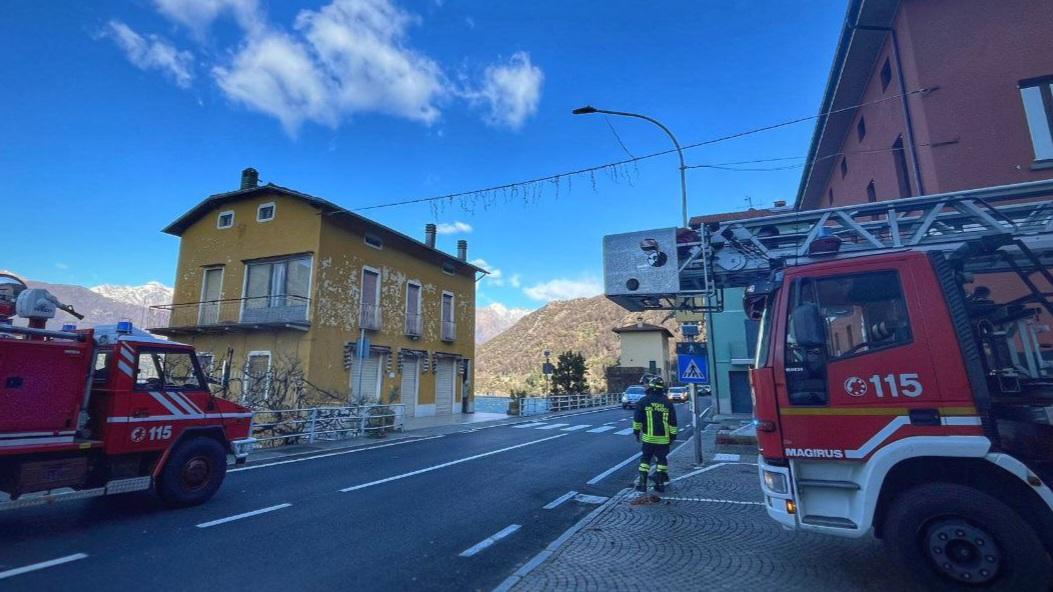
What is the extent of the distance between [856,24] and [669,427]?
11590 mm

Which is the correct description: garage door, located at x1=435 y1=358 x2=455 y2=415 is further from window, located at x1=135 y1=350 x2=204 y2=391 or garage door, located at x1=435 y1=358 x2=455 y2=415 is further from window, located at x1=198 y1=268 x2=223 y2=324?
window, located at x1=135 y1=350 x2=204 y2=391

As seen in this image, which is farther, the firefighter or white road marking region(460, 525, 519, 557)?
the firefighter

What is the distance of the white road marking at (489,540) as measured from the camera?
16.3 ft

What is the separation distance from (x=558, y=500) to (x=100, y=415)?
242 inches

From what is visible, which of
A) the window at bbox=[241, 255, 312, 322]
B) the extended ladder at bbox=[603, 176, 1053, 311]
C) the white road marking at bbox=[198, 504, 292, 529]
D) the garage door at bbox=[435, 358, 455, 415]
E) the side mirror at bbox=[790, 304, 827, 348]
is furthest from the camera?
the garage door at bbox=[435, 358, 455, 415]

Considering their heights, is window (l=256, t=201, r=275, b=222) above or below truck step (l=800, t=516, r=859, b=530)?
above

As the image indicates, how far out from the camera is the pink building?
9.98m

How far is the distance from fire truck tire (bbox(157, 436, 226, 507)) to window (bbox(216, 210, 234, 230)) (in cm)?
1910

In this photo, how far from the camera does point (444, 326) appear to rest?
26.8 meters

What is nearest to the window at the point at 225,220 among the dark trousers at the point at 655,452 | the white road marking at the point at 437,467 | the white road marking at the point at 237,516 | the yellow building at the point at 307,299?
the yellow building at the point at 307,299

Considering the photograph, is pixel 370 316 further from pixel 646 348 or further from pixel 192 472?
pixel 646 348

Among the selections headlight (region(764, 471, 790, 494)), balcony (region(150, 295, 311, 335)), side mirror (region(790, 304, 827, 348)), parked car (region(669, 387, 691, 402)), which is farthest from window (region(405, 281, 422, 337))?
side mirror (region(790, 304, 827, 348))

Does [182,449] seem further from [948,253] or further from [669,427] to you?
[948,253]

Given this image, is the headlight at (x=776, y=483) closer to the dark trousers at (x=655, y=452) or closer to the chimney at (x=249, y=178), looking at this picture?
the dark trousers at (x=655, y=452)
